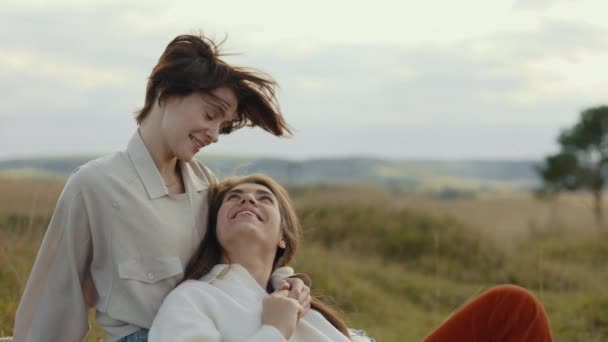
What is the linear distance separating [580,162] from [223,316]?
1814 cm

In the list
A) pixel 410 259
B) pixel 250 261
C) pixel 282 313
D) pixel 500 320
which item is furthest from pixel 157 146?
pixel 410 259

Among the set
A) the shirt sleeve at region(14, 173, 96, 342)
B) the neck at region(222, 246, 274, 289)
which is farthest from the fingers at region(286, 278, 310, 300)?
the shirt sleeve at region(14, 173, 96, 342)

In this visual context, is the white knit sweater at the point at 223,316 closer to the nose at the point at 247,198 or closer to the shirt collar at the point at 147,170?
the nose at the point at 247,198

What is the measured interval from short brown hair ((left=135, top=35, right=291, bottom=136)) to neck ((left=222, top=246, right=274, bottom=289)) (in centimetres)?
55

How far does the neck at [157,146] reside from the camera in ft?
10.7

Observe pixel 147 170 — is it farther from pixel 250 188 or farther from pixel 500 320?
pixel 500 320

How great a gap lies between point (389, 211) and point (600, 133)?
30.5 ft

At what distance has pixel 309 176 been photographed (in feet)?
133

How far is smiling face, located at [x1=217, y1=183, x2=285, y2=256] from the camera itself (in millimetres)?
3283

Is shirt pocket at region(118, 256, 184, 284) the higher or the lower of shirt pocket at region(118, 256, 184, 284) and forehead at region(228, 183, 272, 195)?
the lower

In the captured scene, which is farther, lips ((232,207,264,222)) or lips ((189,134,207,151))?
lips ((232,207,264,222))

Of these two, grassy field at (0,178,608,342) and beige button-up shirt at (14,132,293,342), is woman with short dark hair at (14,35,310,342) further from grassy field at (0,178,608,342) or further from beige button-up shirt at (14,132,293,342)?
grassy field at (0,178,608,342)

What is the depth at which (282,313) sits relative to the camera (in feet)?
9.99

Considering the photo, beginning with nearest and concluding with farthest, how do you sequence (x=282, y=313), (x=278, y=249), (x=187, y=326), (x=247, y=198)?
(x=187, y=326) → (x=282, y=313) → (x=247, y=198) → (x=278, y=249)
